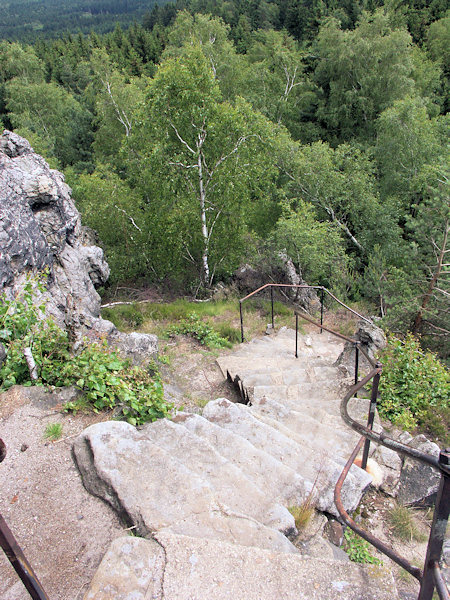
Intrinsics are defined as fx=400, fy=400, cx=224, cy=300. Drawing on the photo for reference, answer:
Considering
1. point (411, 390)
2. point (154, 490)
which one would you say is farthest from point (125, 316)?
point (154, 490)

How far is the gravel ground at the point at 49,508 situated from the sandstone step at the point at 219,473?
70 centimetres

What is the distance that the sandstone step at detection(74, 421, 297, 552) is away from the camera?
274cm

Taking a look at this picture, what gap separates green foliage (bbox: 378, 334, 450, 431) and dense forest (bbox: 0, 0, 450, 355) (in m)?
4.92

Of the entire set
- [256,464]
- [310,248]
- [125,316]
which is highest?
[256,464]

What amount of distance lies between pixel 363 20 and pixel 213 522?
2955 centimetres

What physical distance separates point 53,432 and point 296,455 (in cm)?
231

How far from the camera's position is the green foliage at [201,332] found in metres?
7.99

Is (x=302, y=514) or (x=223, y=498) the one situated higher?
(x=223, y=498)

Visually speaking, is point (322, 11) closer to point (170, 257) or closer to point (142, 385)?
point (170, 257)

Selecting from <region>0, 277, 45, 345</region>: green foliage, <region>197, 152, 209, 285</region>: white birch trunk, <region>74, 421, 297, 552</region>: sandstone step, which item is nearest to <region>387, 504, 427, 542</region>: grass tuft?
<region>74, 421, 297, 552</region>: sandstone step

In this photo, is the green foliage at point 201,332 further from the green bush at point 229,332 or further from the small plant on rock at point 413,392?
the small plant on rock at point 413,392

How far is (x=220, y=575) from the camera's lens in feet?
7.90

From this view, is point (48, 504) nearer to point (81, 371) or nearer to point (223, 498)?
point (223, 498)

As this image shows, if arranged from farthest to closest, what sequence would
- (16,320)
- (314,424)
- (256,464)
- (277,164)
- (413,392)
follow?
(277,164) < (413,392) < (314,424) < (16,320) < (256,464)
